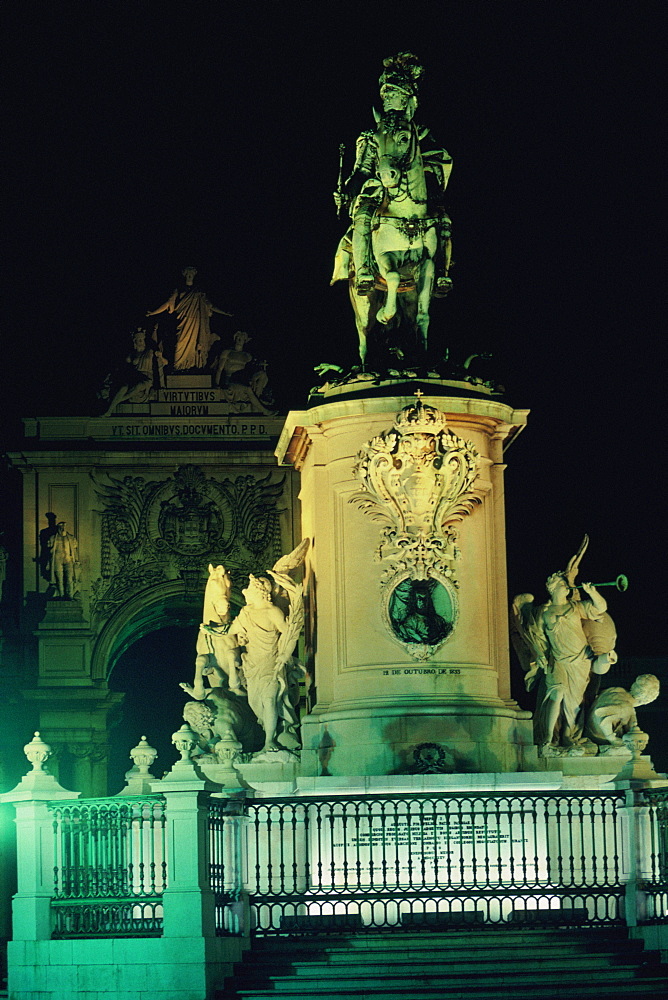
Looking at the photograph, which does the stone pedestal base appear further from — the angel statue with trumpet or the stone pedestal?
the angel statue with trumpet

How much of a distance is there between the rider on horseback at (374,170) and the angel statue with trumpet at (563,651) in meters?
3.22

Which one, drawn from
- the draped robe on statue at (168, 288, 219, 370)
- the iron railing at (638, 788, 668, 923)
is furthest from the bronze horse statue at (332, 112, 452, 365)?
the draped robe on statue at (168, 288, 219, 370)

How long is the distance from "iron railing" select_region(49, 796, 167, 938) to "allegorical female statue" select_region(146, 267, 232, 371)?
20.7 m

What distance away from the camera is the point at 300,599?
2314 cm

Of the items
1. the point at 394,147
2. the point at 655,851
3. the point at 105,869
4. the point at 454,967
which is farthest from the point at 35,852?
the point at 394,147

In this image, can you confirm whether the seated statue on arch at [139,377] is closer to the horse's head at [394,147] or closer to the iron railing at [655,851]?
the horse's head at [394,147]

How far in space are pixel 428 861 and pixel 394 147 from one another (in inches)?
272

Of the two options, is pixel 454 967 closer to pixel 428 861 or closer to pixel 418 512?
pixel 428 861

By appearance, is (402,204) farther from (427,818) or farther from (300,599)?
(427,818)

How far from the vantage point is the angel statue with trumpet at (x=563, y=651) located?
74.6 ft

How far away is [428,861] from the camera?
20.8 m

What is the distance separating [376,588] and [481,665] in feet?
3.94

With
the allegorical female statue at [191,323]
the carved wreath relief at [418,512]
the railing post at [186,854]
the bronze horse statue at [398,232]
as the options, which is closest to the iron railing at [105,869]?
the railing post at [186,854]

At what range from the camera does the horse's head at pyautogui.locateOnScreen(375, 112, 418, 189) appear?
909 inches
